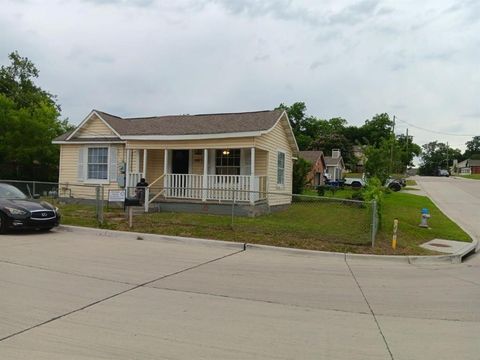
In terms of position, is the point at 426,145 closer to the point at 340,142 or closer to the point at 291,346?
the point at 340,142

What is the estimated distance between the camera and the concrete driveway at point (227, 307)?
4434mm

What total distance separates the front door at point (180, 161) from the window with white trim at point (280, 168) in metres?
4.41

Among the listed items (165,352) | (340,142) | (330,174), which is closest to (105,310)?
(165,352)

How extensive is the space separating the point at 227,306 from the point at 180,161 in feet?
48.0

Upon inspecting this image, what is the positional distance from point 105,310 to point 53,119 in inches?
1179

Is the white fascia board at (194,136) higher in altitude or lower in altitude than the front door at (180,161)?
higher

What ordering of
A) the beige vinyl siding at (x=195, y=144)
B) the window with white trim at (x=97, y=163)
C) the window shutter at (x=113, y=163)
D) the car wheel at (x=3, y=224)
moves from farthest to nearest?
the window with white trim at (x=97, y=163)
the window shutter at (x=113, y=163)
the beige vinyl siding at (x=195, y=144)
the car wheel at (x=3, y=224)

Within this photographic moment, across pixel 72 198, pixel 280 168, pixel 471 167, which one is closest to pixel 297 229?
pixel 280 168

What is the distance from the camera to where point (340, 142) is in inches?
2972

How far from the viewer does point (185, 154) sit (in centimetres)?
2002

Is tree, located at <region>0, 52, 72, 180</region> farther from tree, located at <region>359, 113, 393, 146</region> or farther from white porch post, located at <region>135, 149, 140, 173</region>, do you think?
tree, located at <region>359, 113, 393, 146</region>

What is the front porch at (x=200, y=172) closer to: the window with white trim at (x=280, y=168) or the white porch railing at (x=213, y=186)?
the white porch railing at (x=213, y=186)

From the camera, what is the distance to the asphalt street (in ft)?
14.6

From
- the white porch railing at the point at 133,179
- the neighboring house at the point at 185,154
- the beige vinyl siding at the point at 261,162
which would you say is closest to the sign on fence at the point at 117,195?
the neighboring house at the point at 185,154
